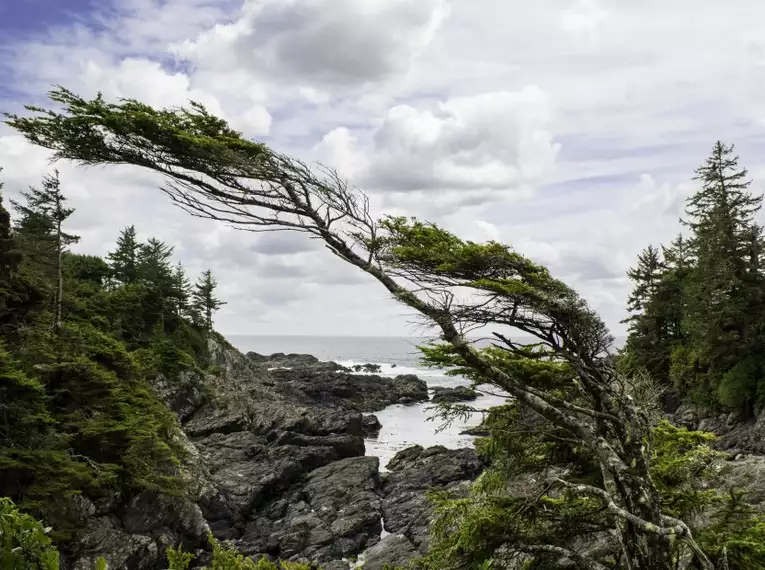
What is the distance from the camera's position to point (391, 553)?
17250 millimetres

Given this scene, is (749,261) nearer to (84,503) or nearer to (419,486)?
(419,486)

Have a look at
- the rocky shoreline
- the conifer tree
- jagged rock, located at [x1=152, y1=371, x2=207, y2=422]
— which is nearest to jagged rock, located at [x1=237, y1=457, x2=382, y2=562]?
the rocky shoreline

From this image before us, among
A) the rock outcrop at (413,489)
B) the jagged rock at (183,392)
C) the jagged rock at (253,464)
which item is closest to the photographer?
the rock outcrop at (413,489)

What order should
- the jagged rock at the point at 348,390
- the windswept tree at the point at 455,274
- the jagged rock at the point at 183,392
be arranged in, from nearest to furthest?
1. the windswept tree at the point at 455,274
2. the jagged rock at the point at 183,392
3. the jagged rock at the point at 348,390

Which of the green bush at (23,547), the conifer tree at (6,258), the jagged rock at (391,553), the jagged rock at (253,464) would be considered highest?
the conifer tree at (6,258)

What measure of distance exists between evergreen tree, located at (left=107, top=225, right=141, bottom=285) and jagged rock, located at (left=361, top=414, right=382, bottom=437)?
2077 cm

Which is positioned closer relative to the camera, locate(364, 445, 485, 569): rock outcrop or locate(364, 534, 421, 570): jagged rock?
locate(364, 534, 421, 570): jagged rock

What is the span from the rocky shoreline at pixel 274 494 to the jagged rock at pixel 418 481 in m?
0.06

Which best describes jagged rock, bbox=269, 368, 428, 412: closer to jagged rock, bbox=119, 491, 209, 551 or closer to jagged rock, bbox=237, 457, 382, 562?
jagged rock, bbox=237, 457, 382, 562

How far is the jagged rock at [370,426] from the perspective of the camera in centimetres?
3953

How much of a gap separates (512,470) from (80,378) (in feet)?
44.1

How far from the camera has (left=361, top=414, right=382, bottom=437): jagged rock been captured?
3953 centimetres

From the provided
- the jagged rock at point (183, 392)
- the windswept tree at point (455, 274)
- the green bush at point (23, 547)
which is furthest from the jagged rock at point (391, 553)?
the green bush at point (23, 547)

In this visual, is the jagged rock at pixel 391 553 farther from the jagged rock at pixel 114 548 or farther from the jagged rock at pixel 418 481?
the jagged rock at pixel 114 548
